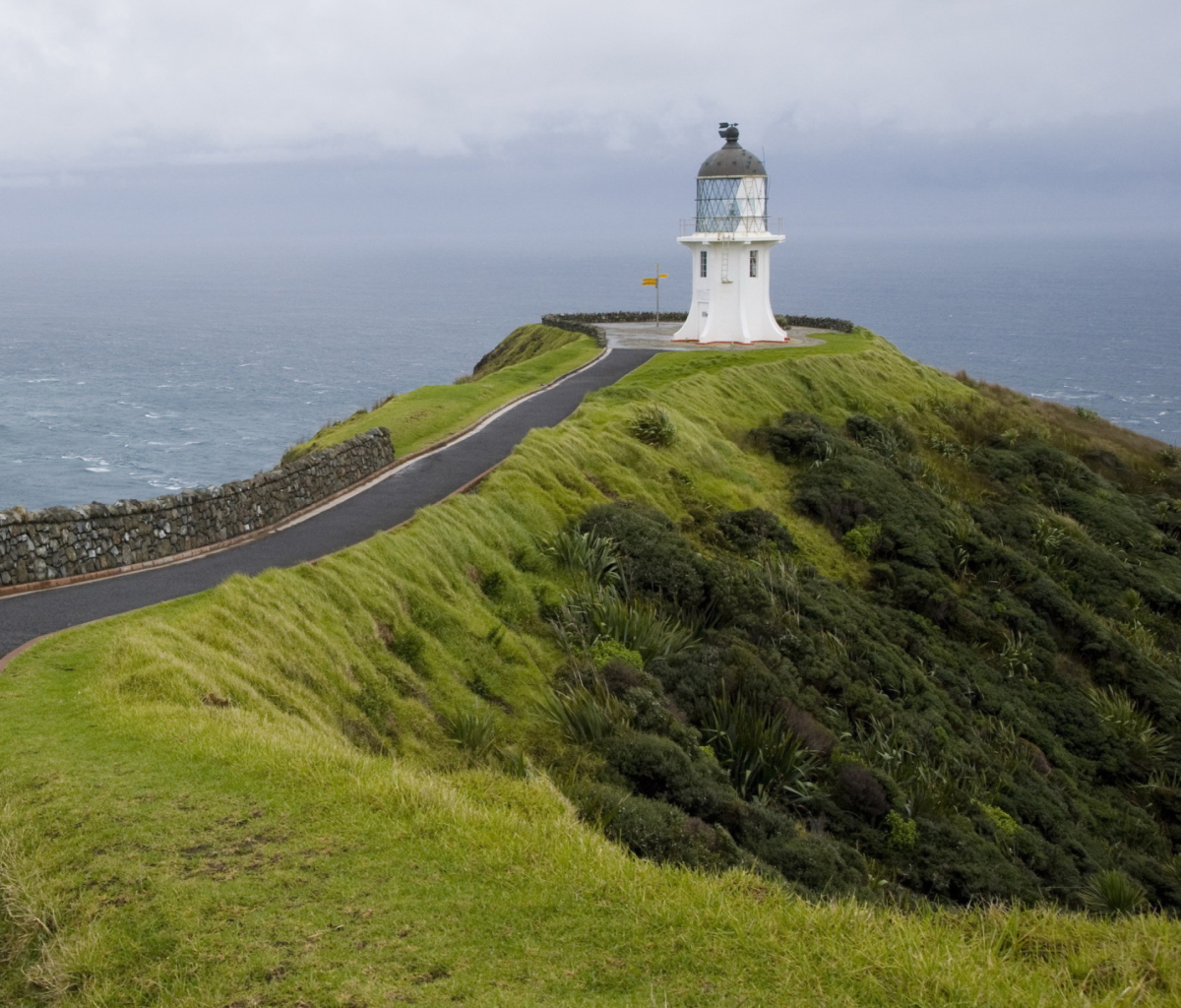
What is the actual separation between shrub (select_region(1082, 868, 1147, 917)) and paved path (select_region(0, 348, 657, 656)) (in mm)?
11111

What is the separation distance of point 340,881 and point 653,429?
19.4m

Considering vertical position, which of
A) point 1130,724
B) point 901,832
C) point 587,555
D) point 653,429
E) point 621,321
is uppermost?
point 621,321

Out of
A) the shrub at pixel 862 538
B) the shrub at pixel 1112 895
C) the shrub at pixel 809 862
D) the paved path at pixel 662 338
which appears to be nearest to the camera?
the shrub at pixel 809 862

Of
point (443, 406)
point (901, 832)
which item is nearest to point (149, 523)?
point (901, 832)

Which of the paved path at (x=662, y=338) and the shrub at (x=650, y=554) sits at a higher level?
the paved path at (x=662, y=338)

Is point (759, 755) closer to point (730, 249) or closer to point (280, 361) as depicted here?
point (730, 249)

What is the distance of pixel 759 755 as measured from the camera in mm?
14453

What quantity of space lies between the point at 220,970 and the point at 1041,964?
553cm

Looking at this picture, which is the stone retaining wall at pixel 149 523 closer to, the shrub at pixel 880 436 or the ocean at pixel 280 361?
the shrub at pixel 880 436

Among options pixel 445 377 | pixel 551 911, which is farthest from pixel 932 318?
pixel 551 911

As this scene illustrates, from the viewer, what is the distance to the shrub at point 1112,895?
1355 cm

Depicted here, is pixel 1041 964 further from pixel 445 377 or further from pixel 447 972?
pixel 445 377

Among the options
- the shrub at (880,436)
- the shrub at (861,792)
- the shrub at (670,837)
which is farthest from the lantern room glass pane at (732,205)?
the shrub at (670,837)

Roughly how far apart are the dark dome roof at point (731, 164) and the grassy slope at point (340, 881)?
36672mm
